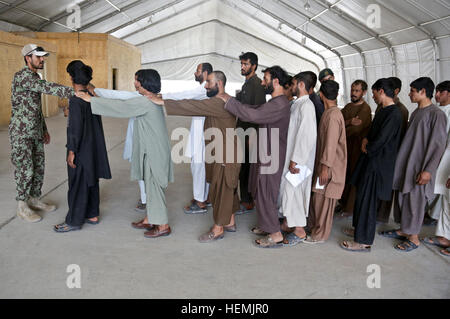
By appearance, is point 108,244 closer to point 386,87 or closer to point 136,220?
point 136,220

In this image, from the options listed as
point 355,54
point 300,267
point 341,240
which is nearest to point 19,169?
point 300,267

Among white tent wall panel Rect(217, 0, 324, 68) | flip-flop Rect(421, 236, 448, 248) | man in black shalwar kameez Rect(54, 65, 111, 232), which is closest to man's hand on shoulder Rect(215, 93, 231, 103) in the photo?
man in black shalwar kameez Rect(54, 65, 111, 232)

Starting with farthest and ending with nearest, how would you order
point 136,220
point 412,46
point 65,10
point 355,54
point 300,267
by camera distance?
point 355,54 < point 65,10 < point 412,46 < point 136,220 < point 300,267

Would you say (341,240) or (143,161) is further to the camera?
(341,240)

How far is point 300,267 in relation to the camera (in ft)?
9.24

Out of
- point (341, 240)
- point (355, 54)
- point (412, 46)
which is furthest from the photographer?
point (355, 54)

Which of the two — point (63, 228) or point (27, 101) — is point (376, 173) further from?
point (27, 101)

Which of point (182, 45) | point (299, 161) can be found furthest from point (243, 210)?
point (182, 45)

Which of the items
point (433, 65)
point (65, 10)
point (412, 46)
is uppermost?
point (65, 10)

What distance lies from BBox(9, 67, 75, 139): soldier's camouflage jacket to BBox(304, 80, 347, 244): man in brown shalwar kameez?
245cm

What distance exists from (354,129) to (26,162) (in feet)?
11.2

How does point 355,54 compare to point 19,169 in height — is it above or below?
above

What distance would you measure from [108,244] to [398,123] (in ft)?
8.82

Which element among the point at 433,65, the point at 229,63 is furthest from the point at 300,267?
the point at 229,63
